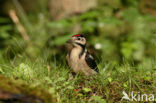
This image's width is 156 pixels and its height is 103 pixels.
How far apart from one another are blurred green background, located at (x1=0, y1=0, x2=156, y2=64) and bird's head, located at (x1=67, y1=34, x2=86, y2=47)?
2311mm

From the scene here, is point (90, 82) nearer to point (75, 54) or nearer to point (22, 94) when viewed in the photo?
point (75, 54)

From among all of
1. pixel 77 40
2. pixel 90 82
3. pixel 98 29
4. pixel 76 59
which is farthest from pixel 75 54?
pixel 98 29

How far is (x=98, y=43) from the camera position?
906 cm

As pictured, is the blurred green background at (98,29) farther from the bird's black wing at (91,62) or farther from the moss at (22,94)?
the moss at (22,94)

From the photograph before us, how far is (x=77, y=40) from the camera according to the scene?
5.11 meters

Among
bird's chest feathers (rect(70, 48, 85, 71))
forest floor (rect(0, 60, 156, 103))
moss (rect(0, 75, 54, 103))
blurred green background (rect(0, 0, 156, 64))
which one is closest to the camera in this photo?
moss (rect(0, 75, 54, 103))

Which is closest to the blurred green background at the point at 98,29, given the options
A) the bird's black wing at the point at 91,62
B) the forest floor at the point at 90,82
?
the bird's black wing at the point at 91,62

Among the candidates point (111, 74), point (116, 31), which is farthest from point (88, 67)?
point (116, 31)

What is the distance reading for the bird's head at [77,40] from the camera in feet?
16.8

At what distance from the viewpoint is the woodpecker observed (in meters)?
5.07

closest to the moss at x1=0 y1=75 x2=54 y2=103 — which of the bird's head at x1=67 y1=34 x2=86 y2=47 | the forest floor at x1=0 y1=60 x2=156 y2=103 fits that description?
the forest floor at x1=0 y1=60 x2=156 y2=103

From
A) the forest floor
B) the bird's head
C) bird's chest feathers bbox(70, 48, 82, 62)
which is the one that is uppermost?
the bird's head

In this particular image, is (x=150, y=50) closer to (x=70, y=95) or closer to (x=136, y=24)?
(x=136, y=24)

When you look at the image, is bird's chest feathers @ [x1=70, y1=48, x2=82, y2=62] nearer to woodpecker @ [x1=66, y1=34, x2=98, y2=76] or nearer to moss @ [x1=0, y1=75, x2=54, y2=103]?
woodpecker @ [x1=66, y1=34, x2=98, y2=76]
